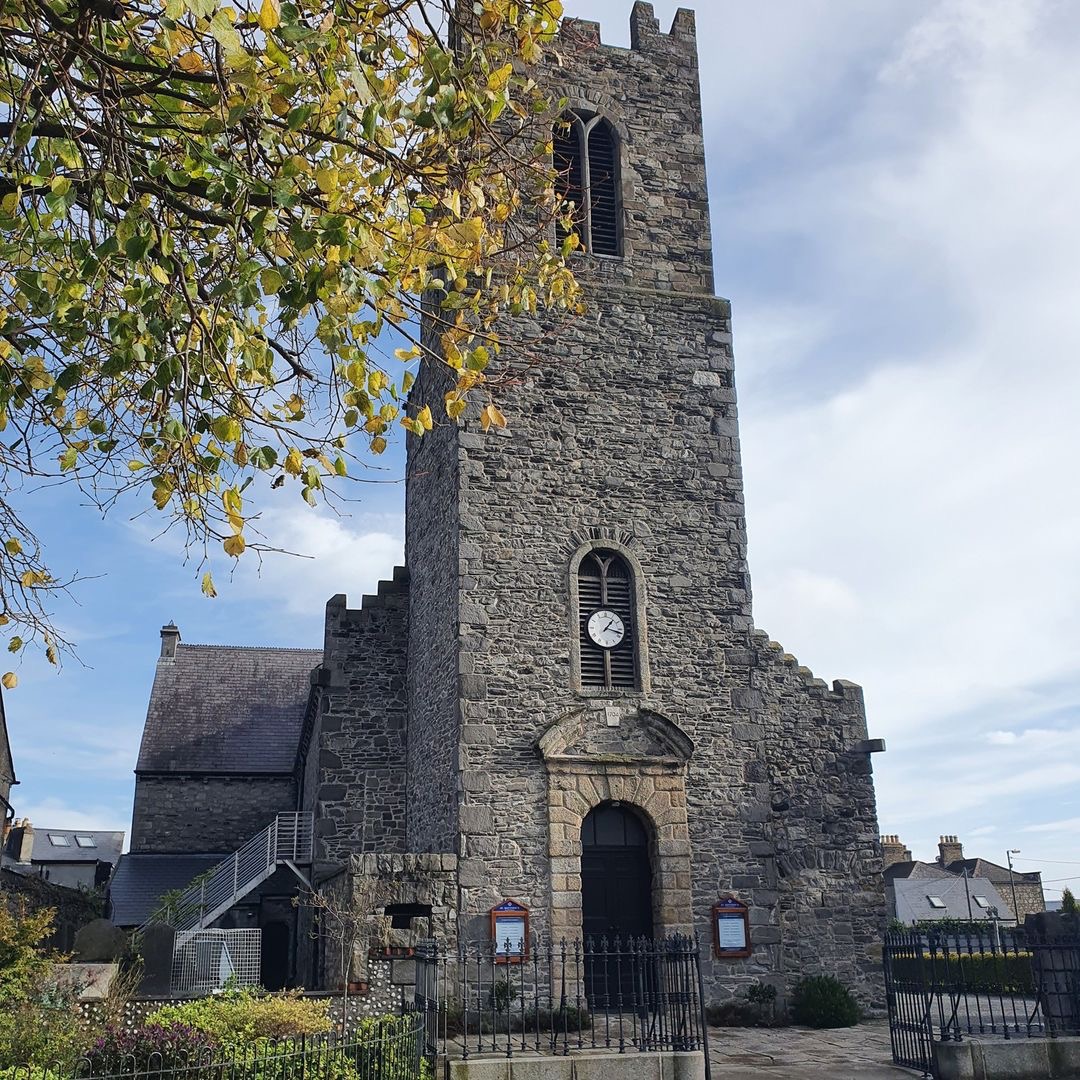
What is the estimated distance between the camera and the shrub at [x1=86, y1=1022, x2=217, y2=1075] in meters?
7.08

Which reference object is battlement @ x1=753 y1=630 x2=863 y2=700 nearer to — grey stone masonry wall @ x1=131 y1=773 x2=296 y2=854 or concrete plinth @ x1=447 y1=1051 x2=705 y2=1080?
concrete plinth @ x1=447 y1=1051 x2=705 y2=1080

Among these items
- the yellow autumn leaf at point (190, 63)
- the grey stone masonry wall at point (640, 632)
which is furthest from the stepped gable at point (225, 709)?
the yellow autumn leaf at point (190, 63)

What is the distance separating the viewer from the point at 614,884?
537 inches

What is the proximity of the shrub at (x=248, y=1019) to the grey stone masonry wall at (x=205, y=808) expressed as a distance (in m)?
17.3

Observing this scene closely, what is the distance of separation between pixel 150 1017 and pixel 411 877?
4067mm

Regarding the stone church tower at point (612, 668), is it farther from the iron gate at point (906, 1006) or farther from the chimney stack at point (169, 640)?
the chimney stack at point (169, 640)

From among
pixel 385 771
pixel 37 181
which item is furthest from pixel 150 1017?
pixel 385 771

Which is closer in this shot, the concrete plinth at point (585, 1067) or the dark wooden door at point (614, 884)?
the concrete plinth at point (585, 1067)

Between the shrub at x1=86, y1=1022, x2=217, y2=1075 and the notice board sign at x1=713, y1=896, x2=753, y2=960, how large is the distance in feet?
25.8

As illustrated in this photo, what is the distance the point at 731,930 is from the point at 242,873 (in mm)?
10108

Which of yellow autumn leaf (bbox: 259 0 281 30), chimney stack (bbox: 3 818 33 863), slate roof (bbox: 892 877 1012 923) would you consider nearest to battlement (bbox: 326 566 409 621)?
yellow autumn leaf (bbox: 259 0 281 30)

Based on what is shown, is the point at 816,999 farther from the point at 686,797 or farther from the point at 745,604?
the point at 745,604

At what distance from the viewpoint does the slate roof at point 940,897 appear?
130 ft

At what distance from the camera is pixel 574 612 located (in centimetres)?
1442
